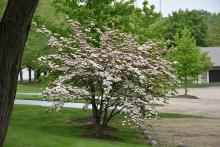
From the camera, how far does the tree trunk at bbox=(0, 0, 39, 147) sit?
5.88 meters

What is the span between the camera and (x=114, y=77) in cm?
1280

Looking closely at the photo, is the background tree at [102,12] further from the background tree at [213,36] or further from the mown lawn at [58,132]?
the background tree at [213,36]

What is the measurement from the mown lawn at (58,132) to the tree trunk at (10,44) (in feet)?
13.1

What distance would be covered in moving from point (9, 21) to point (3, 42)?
279 millimetres

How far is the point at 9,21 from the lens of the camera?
19.4 feet

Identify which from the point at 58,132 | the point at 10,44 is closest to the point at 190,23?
the point at 58,132

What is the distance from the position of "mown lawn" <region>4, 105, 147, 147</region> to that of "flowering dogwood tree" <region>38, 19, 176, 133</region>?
841 mm

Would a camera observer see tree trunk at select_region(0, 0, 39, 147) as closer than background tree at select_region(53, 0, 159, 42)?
Yes

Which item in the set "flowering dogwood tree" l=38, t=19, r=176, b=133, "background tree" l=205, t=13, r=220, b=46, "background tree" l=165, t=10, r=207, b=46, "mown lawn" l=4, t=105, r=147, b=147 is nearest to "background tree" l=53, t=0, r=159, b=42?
"flowering dogwood tree" l=38, t=19, r=176, b=133

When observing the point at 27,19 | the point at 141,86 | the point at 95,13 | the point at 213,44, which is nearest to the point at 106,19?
the point at 95,13

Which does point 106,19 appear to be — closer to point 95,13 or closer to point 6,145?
point 95,13

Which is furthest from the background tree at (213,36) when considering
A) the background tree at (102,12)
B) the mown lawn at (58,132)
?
the background tree at (102,12)

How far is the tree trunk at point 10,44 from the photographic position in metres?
5.88

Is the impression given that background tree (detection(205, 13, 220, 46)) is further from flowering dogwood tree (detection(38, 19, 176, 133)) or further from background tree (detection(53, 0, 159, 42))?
flowering dogwood tree (detection(38, 19, 176, 133))
